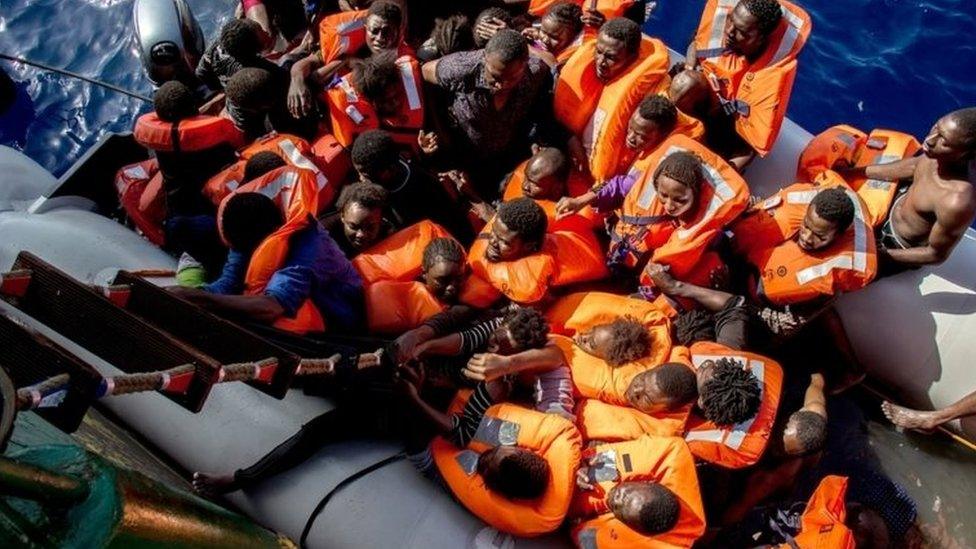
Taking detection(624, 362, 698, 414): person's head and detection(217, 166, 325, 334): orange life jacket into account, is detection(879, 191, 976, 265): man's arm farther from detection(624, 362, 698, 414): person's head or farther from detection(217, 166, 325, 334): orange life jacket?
detection(217, 166, 325, 334): orange life jacket

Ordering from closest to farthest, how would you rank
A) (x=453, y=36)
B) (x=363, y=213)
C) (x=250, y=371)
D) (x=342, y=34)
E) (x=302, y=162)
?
(x=250, y=371) < (x=363, y=213) < (x=302, y=162) < (x=342, y=34) < (x=453, y=36)

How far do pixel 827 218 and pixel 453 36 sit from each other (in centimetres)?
209

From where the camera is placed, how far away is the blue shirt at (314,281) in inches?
121

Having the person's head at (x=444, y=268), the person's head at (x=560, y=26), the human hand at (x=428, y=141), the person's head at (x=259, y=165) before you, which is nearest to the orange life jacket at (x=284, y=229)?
the person's head at (x=259, y=165)

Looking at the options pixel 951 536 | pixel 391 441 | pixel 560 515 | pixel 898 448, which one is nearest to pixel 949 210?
pixel 898 448

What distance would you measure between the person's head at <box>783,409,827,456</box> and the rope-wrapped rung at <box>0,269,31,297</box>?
106 inches

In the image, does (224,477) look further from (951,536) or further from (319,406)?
(951,536)

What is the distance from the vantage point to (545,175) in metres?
3.82

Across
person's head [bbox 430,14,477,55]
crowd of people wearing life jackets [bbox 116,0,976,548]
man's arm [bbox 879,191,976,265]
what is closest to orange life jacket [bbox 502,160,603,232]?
crowd of people wearing life jackets [bbox 116,0,976,548]

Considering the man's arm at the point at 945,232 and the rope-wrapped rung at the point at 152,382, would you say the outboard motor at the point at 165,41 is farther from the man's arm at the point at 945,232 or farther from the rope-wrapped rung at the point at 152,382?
the man's arm at the point at 945,232

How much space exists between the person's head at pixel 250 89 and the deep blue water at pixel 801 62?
2.30m

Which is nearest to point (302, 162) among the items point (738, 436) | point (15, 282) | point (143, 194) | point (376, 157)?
point (376, 157)

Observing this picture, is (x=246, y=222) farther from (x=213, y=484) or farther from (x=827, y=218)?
(x=827, y=218)

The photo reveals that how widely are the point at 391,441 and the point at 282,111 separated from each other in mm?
1925
